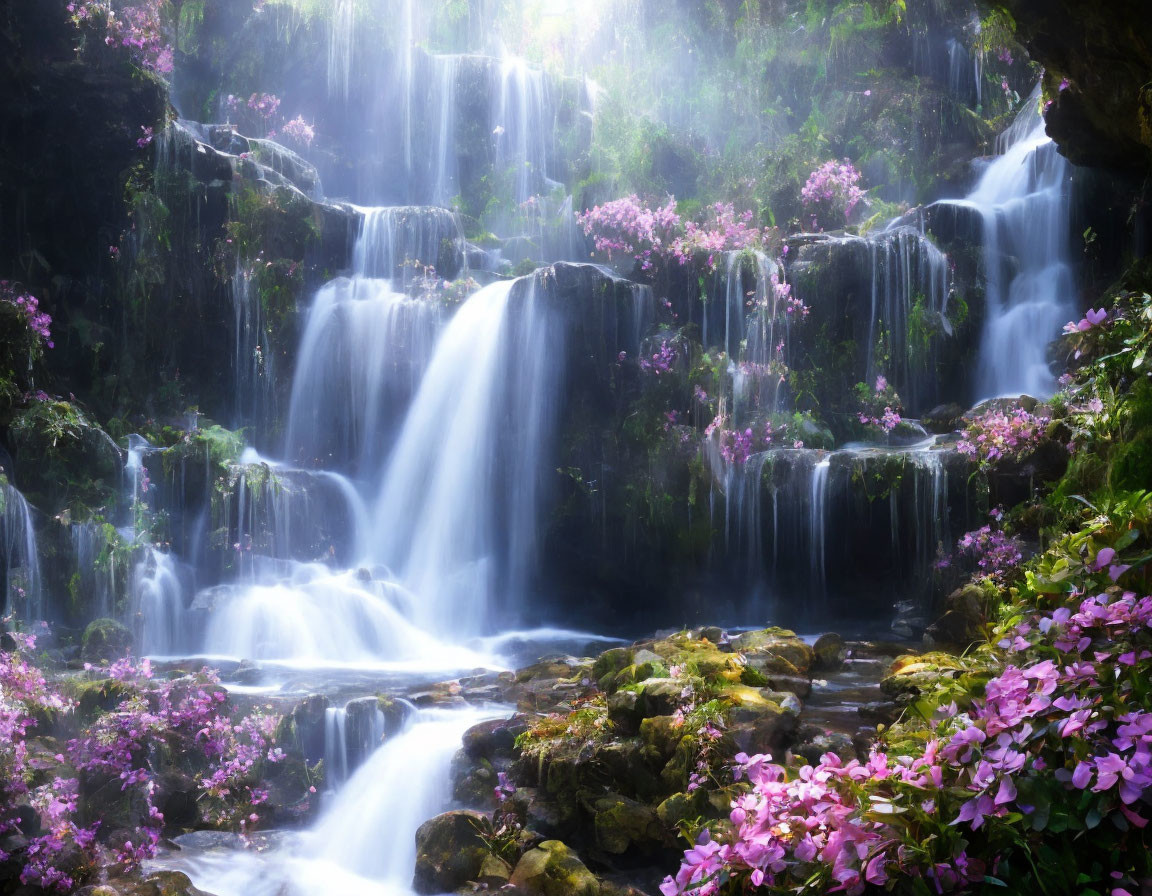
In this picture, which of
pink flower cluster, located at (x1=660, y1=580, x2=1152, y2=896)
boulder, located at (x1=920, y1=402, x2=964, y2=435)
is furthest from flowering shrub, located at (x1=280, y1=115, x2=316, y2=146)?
pink flower cluster, located at (x1=660, y1=580, x2=1152, y2=896)

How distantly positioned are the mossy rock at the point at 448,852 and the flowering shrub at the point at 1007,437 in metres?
6.25

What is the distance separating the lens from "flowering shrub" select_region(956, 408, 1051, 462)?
8453 millimetres

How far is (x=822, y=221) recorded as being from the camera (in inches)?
632

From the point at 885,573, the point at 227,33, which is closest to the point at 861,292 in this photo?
the point at 885,573

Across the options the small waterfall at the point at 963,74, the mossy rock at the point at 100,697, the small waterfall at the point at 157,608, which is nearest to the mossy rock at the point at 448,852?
the mossy rock at the point at 100,697

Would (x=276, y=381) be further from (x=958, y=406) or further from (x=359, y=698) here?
(x=958, y=406)

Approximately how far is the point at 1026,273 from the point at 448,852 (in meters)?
12.4

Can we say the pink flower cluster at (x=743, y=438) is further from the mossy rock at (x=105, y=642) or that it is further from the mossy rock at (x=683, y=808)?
the mossy rock at (x=105, y=642)

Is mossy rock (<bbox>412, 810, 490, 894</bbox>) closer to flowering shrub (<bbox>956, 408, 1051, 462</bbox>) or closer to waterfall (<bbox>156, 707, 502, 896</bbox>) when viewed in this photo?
waterfall (<bbox>156, 707, 502, 896</bbox>)

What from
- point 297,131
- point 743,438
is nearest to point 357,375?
point 743,438

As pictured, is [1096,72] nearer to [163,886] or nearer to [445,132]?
[163,886]

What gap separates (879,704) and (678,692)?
1.51 m

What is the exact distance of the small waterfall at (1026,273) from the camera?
12648 millimetres

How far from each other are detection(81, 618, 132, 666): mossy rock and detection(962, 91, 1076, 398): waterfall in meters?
11.7
